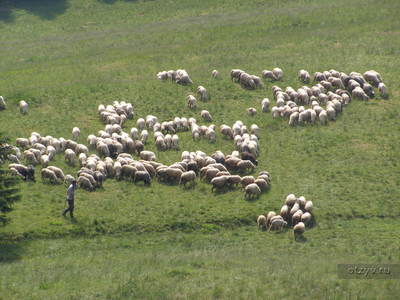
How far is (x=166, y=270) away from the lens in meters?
26.1

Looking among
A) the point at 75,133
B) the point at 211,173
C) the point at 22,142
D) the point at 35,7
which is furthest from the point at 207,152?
the point at 35,7

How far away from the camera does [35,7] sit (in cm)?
7612

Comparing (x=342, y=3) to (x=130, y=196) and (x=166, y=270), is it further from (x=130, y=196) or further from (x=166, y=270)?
(x=166, y=270)

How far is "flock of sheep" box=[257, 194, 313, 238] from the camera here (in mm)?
31531

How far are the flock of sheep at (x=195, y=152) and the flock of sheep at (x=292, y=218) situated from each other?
0.04 m

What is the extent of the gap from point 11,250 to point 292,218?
11965 mm

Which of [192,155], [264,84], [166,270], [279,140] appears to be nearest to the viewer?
[166,270]

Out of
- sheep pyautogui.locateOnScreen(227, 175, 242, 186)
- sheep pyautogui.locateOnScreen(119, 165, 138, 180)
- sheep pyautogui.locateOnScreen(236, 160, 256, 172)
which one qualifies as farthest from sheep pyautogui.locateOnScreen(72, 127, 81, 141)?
sheep pyautogui.locateOnScreen(227, 175, 242, 186)

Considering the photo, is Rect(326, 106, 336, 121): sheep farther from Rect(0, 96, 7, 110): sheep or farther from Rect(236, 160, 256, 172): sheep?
Rect(0, 96, 7, 110): sheep

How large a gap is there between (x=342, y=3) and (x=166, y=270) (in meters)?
48.6

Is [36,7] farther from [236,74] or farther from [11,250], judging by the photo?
[11,250]

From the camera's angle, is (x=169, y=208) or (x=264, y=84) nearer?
(x=169, y=208)

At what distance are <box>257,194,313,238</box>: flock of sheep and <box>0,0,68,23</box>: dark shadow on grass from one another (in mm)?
46482

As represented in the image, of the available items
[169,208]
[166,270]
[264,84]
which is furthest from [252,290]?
[264,84]
